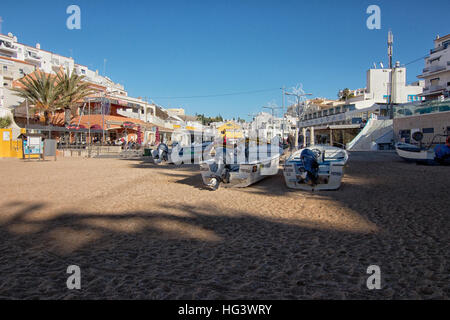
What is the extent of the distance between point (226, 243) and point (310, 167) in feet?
16.7

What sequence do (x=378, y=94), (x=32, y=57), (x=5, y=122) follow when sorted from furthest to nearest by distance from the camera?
1. (x=32, y=57)
2. (x=378, y=94)
3. (x=5, y=122)

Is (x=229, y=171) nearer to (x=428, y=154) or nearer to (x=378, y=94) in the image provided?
(x=428, y=154)

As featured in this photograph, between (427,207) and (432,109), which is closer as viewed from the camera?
(427,207)

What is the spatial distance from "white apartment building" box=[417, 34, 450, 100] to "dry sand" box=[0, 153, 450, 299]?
167 ft

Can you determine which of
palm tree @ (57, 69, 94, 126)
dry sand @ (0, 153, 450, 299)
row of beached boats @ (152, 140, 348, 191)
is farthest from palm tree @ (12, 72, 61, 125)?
row of beached boats @ (152, 140, 348, 191)

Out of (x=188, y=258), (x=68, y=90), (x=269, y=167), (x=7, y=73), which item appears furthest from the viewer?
(x=7, y=73)

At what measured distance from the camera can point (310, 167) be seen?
9.12 m

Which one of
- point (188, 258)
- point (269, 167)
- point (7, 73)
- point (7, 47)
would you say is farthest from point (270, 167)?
point (7, 47)
